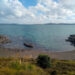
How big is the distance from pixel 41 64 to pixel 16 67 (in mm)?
7937

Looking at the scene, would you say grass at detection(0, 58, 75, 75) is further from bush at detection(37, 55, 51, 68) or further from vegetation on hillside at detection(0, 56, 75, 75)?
bush at detection(37, 55, 51, 68)

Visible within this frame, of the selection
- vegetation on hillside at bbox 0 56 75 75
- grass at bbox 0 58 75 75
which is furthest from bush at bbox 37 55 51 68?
grass at bbox 0 58 75 75

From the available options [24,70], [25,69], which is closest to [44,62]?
[25,69]

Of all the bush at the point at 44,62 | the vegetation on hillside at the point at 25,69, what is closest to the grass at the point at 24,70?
the vegetation on hillside at the point at 25,69

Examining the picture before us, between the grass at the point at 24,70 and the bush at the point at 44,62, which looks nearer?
the grass at the point at 24,70

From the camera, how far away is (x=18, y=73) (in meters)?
12.0

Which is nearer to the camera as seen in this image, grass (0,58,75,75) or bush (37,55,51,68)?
grass (0,58,75,75)

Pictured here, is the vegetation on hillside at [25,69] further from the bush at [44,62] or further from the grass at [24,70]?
the bush at [44,62]

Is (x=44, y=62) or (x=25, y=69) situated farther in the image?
(x=44, y=62)

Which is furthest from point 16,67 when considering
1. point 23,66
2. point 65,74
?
point 65,74

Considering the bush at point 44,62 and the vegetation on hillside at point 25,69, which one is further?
the bush at point 44,62

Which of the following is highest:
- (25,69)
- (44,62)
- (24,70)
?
(24,70)

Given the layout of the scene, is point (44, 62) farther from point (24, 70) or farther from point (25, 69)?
point (24, 70)

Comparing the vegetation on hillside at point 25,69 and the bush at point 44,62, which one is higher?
the vegetation on hillside at point 25,69
